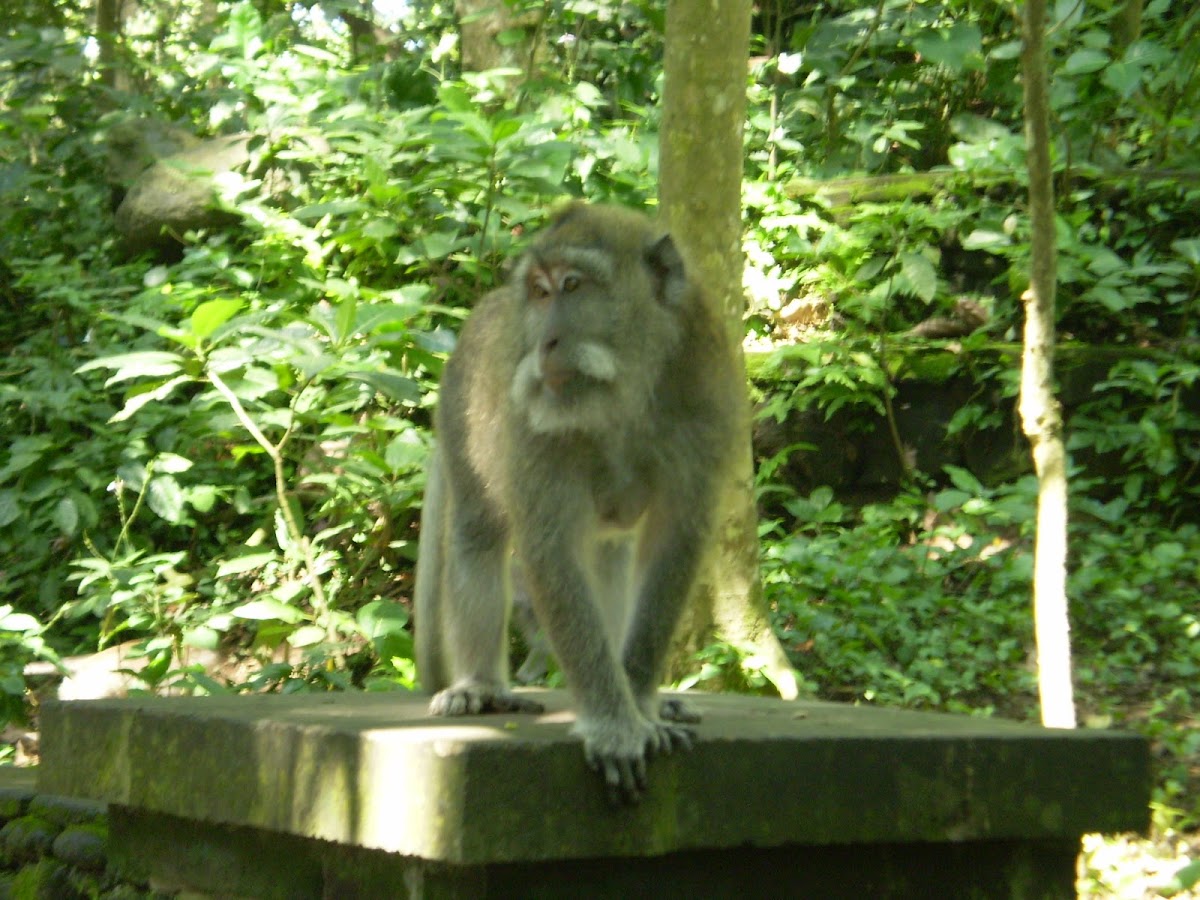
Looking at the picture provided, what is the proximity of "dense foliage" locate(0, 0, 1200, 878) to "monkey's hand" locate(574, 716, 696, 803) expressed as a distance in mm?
2771

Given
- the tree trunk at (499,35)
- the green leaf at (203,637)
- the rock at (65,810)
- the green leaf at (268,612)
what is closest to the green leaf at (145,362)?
the green leaf at (268,612)

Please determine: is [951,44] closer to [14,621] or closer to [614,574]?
[614,574]

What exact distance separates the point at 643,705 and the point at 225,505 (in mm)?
5719

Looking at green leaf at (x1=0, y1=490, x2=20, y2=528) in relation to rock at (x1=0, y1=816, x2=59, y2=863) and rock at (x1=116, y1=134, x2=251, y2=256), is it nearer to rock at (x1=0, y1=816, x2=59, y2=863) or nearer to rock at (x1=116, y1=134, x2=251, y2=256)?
rock at (x1=116, y1=134, x2=251, y2=256)

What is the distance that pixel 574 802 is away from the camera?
2850mm

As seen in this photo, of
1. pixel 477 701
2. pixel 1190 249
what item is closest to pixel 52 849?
pixel 477 701

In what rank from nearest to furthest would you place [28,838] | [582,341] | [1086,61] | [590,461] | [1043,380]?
1. [582,341]
2. [590,461]
3. [28,838]
4. [1043,380]
5. [1086,61]

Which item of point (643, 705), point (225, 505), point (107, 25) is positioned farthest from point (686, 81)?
point (107, 25)

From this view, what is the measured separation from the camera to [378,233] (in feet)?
25.9

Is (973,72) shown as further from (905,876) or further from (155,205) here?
(905,876)

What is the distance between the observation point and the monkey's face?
10.8 ft

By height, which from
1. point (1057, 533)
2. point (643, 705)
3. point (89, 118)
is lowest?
point (643, 705)

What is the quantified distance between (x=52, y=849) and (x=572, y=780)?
8.02ft

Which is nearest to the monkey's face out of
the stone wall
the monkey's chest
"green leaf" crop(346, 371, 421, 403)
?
the monkey's chest
